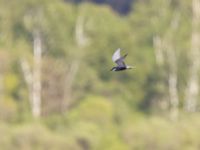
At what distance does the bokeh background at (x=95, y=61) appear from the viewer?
40562 millimetres

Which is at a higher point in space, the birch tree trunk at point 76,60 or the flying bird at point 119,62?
the birch tree trunk at point 76,60

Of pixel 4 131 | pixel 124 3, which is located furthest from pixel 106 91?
pixel 124 3

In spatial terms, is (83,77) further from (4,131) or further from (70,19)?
(4,131)

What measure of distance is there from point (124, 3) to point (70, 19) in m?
14.1

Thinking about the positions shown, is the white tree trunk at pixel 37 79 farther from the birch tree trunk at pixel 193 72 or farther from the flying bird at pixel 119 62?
the flying bird at pixel 119 62

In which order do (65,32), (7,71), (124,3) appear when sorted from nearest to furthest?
(7,71)
(65,32)
(124,3)

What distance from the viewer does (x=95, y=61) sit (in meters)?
43.9

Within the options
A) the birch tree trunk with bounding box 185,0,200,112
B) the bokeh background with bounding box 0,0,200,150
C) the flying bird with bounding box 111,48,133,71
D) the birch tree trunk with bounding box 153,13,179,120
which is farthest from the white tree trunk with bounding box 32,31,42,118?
the flying bird with bounding box 111,48,133,71

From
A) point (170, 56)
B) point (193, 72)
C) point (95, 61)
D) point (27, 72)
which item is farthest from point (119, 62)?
point (170, 56)

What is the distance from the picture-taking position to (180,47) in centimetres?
4356

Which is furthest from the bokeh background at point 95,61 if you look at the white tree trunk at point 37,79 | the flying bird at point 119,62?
the flying bird at point 119,62

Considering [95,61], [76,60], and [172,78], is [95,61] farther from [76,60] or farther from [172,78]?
[172,78]

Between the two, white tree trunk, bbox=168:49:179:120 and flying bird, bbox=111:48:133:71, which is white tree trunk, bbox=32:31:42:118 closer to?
white tree trunk, bbox=168:49:179:120

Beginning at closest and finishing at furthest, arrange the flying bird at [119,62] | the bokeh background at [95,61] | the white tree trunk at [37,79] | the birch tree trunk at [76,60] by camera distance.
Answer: the flying bird at [119,62], the bokeh background at [95,61], the white tree trunk at [37,79], the birch tree trunk at [76,60]
